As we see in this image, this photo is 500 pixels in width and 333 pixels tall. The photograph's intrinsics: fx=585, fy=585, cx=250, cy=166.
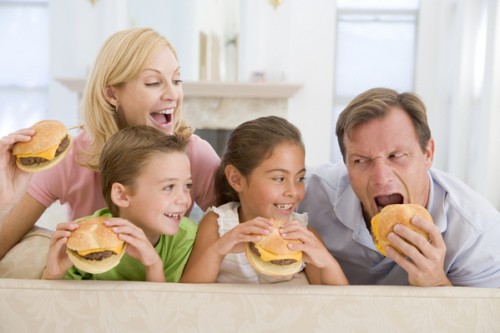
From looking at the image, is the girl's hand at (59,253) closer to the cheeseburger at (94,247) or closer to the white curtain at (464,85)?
the cheeseburger at (94,247)

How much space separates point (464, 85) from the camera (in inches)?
218

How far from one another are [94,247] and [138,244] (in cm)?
10

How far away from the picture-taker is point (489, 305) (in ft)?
4.32

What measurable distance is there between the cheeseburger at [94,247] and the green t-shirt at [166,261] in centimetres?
24

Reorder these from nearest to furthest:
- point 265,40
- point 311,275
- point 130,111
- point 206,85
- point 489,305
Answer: point 489,305
point 311,275
point 130,111
point 206,85
point 265,40

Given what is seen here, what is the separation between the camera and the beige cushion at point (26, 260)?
1649 mm

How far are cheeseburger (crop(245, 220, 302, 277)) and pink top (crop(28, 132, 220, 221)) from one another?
Result: 29.3 inches

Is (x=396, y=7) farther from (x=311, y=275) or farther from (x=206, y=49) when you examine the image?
(x=311, y=275)

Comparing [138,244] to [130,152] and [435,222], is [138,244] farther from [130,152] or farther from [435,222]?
[435,222]

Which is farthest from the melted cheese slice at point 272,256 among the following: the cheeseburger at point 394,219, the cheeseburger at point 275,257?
the cheeseburger at point 394,219

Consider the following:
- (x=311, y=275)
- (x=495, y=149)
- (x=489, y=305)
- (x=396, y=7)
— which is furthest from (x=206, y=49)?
(x=489, y=305)

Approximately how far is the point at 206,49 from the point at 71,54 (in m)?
1.44

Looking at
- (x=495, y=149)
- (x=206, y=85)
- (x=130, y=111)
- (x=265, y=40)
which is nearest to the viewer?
(x=130, y=111)

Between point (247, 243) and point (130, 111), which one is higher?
point (130, 111)
